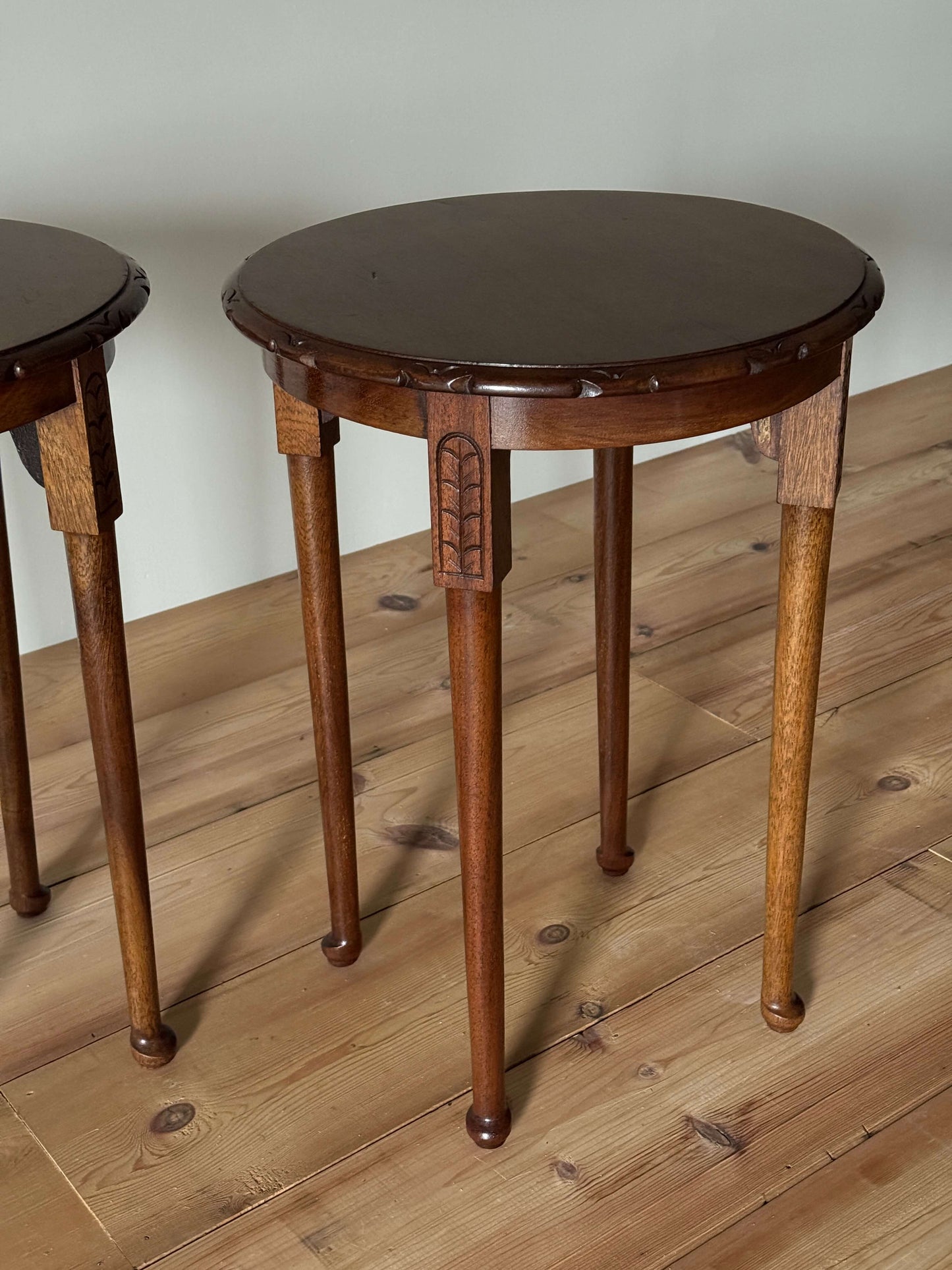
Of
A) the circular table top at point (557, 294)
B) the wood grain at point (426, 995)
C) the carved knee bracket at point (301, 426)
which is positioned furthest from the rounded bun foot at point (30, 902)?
the circular table top at point (557, 294)

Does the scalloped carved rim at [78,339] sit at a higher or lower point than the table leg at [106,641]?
higher

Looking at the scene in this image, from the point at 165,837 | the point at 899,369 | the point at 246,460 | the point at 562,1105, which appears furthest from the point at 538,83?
the point at 562,1105

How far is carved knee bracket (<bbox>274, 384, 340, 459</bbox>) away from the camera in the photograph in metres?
1.16

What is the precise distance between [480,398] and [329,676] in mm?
422

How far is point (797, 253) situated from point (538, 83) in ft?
4.04

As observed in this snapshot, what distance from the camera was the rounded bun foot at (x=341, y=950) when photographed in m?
1.39

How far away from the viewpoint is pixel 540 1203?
3.71 ft

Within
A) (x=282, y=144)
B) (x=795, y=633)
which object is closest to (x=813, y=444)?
(x=795, y=633)

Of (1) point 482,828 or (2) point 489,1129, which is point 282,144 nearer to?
(1) point 482,828

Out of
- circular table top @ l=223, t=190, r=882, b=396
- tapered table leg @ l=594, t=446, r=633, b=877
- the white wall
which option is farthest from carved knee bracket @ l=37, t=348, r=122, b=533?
the white wall

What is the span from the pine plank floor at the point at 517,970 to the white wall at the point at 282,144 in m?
0.17

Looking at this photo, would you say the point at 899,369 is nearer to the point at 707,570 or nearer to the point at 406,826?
the point at 707,570

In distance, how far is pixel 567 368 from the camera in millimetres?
905

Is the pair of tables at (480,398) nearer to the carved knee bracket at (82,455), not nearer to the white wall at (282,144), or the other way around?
the carved knee bracket at (82,455)
